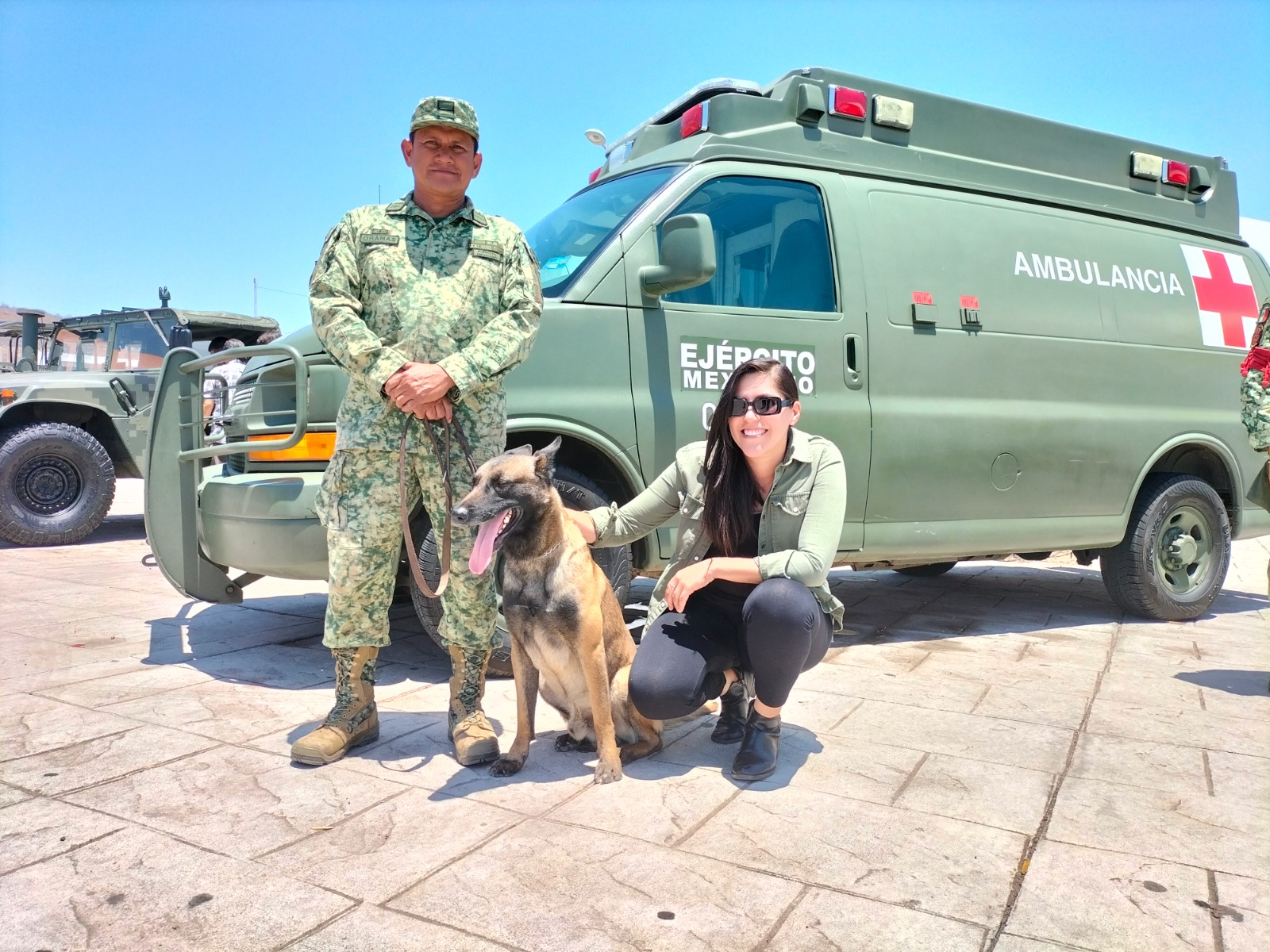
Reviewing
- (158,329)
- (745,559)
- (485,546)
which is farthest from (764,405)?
(158,329)

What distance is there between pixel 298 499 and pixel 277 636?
1.40 metres

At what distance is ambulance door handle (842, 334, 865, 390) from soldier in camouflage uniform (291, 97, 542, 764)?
1.72 metres

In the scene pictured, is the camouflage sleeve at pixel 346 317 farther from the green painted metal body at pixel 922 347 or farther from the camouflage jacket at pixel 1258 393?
the camouflage jacket at pixel 1258 393

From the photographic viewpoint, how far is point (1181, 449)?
5.39 meters

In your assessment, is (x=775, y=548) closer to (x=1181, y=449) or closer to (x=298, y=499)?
Answer: (x=298, y=499)

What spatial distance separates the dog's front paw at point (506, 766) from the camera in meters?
2.71

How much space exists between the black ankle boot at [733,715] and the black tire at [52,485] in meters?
6.81

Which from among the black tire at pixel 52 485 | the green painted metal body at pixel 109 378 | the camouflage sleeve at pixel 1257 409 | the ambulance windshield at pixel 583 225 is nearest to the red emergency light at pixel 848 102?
the ambulance windshield at pixel 583 225

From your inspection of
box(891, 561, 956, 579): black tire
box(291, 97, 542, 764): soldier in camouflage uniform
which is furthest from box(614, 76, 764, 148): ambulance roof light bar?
box(891, 561, 956, 579): black tire

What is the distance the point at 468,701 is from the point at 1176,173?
5219 millimetres

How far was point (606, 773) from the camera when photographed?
2.67 metres

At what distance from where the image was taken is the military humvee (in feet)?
25.1

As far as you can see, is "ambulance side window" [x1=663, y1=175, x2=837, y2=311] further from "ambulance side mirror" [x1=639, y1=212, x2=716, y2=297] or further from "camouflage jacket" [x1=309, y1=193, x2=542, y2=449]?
"camouflage jacket" [x1=309, y1=193, x2=542, y2=449]

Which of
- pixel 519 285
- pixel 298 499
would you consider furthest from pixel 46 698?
pixel 519 285
